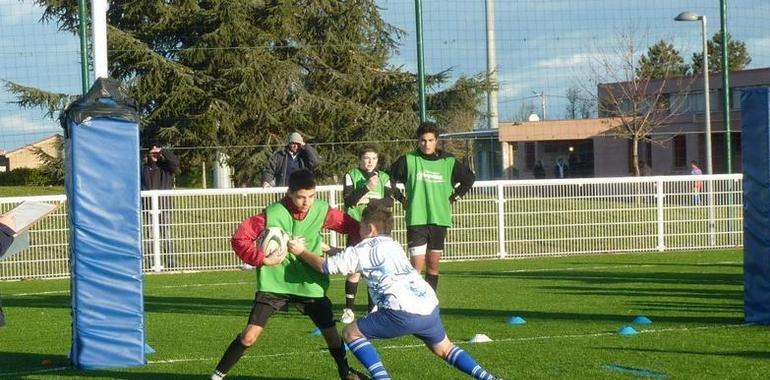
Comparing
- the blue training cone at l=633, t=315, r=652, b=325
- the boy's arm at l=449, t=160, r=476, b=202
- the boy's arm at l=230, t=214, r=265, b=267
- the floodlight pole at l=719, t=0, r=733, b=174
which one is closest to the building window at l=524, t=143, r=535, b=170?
the floodlight pole at l=719, t=0, r=733, b=174

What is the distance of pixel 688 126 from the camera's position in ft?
167

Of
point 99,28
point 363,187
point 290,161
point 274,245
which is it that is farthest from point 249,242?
point 290,161

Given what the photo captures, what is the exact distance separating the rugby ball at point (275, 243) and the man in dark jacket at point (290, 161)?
926cm

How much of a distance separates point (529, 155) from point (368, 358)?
176 feet

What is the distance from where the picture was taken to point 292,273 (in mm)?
7695

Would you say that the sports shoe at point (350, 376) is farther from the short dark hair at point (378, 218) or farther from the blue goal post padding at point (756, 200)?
the blue goal post padding at point (756, 200)

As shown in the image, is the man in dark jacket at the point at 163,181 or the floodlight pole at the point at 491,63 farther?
the floodlight pole at the point at 491,63

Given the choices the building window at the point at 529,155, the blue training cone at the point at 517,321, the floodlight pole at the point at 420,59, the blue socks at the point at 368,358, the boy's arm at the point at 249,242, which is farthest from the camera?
the building window at the point at 529,155

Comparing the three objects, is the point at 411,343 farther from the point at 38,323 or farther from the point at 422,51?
the point at 422,51

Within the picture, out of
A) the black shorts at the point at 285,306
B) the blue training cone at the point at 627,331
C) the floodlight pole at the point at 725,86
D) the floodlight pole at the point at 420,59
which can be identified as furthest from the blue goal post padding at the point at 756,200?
the floodlight pole at the point at 725,86

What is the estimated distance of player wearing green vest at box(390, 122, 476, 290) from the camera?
11.2m

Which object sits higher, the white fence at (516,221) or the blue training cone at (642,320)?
the white fence at (516,221)

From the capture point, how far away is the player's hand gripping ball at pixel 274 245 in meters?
7.18

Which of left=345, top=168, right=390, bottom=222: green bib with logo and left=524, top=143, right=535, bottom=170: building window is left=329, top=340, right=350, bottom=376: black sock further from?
left=524, top=143, right=535, bottom=170: building window
